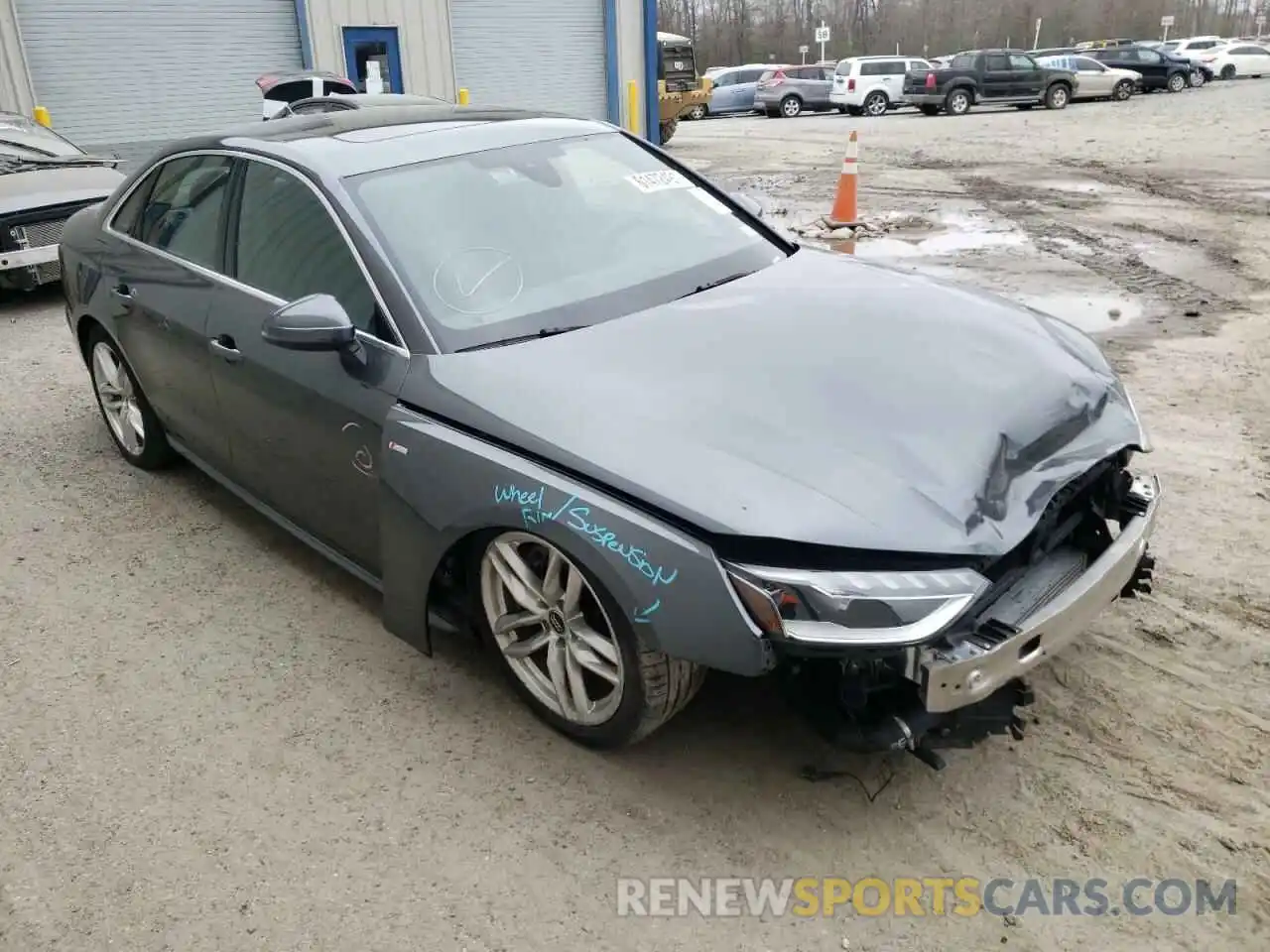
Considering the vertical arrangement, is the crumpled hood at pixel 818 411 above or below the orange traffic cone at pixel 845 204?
above

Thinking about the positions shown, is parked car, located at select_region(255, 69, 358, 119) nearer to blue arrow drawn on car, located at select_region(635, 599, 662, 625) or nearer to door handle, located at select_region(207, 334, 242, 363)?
door handle, located at select_region(207, 334, 242, 363)

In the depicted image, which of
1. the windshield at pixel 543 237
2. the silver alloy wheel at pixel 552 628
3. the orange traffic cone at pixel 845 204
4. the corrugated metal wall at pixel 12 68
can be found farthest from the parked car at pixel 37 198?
the orange traffic cone at pixel 845 204

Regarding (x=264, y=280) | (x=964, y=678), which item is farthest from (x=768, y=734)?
(x=264, y=280)

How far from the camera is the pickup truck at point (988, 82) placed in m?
27.4

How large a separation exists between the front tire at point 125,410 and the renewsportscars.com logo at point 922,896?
11.0 feet

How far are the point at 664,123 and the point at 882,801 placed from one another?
74.0 ft

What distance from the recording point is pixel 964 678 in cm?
227

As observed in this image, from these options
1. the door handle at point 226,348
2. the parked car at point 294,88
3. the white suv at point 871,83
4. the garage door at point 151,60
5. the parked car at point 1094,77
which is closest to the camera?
Answer: the door handle at point 226,348

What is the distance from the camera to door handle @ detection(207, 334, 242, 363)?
3623 millimetres

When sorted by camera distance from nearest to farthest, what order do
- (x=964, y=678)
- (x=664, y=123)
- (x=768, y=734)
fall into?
(x=964, y=678) < (x=768, y=734) < (x=664, y=123)

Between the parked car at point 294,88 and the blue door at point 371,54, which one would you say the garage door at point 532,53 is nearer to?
the blue door at point 371,54

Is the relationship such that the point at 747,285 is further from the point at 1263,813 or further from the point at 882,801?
the point at 1263,813

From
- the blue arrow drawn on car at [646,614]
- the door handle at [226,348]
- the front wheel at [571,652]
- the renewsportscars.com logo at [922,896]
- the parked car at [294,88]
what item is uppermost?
the parked car at [294,88]

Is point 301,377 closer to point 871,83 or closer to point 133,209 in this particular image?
point 133,209
